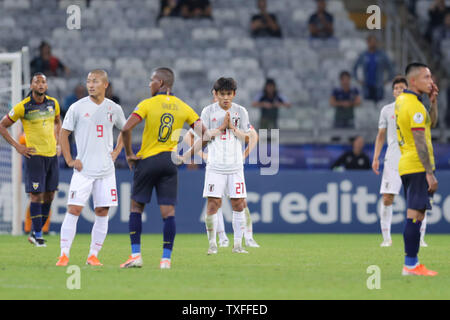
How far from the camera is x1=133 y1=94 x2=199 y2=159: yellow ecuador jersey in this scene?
9.14m

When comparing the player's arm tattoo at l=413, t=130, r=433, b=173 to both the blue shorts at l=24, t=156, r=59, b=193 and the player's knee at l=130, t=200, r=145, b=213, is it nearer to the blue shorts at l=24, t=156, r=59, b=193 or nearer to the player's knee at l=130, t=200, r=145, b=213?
the player's knee at l=130, t=200, r=145, b=213

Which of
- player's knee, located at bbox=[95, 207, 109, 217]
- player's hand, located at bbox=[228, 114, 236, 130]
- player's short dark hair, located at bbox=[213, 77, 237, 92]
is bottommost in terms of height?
player's knee, located at bbox=[95, 207, 109, 217]

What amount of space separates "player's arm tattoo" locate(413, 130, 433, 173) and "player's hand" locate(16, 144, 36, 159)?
6453 mm

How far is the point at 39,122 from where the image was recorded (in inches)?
508

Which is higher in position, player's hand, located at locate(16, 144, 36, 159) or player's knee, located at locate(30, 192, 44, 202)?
player's hand, located at locate(16, 144, 36, 159)

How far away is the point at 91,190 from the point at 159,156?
3.81ft

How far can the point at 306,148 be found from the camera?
1692 cm

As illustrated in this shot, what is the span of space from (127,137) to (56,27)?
45.8 feet

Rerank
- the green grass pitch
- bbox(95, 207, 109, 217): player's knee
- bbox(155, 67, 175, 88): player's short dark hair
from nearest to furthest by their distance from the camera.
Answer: the green grass pitch → bbox(155, 67, 175, 88): player's short dark hair → bbox(95, 207, 109, 217): player's knee

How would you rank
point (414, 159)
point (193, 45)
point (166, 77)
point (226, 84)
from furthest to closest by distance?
point (193, 45) < point (226, 84) < point (166, 77) < point (414, 159)

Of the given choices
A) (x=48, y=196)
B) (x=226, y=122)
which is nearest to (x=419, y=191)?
(x=226, y=122)

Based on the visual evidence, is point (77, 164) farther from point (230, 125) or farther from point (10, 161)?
point (10, 161)

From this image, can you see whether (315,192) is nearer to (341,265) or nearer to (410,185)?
(341,265)

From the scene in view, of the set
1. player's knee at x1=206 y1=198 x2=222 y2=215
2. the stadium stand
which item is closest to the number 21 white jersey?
player's knee at x1=206 y1=198 x2=222 y2=215
